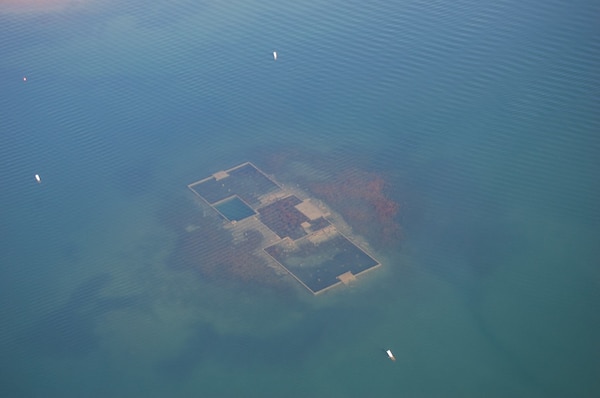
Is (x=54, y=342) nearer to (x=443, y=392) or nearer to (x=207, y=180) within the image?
(x=207, y=180)

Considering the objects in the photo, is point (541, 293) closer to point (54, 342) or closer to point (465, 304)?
point (465, 304)

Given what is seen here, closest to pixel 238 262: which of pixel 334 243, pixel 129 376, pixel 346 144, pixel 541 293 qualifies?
pixel 334 243

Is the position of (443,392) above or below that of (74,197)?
above

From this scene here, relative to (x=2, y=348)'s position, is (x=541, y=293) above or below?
above

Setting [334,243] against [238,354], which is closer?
[238,354]

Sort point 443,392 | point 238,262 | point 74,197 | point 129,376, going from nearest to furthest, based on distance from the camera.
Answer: point 443,392, point 129,376, point 238,262, point 74,197

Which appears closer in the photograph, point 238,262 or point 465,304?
point 465,304

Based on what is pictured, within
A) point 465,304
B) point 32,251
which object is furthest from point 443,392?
point 32,251

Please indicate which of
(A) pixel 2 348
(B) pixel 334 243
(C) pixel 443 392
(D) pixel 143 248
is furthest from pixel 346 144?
(A) pixel 2 348

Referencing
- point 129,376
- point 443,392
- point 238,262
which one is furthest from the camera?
point 238,262
